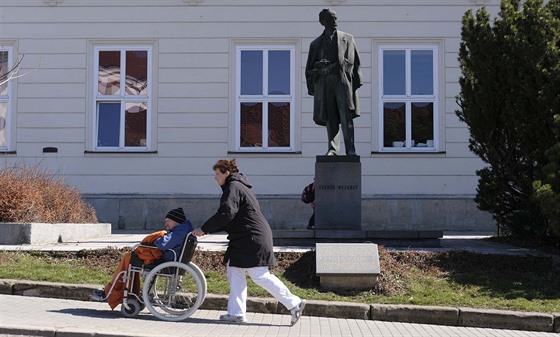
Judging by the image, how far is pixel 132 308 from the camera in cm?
825

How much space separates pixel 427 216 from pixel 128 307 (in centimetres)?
1090

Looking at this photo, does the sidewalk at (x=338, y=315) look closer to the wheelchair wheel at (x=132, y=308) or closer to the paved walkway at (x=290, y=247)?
the wheelchair wheel at (x=132, y=308)

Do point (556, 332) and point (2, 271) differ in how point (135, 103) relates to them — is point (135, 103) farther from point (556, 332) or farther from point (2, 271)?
point (556, 332)

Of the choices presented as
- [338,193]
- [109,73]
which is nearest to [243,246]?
[338,193]

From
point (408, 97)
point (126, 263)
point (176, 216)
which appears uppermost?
point (408, 97)

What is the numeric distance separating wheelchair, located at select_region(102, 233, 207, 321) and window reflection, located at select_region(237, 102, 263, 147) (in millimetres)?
10365

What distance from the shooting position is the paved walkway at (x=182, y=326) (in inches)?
287

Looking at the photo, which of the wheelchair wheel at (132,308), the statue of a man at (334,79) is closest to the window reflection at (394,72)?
the statue of a man at (334,79)

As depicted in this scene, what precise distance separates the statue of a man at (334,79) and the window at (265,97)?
18.6ft

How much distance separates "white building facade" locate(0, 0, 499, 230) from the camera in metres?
18.1

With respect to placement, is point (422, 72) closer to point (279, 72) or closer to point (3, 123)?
point (279, 72)

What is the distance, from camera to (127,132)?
1870 centimetres

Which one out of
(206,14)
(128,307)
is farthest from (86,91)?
(128,307)

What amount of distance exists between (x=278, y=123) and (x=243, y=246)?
35.5ft
